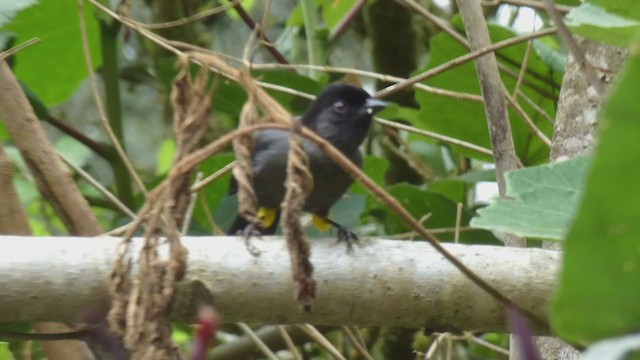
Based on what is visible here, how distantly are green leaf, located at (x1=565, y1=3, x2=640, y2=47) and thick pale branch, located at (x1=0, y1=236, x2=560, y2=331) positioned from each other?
0.39 metres

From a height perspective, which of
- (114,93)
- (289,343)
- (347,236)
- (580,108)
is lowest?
(289,343)

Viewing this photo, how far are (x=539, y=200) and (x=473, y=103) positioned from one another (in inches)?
60.7

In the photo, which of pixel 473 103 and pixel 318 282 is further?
pixel 473 103

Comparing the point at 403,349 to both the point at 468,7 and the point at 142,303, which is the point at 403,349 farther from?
the point at 142,303

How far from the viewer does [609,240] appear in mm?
361

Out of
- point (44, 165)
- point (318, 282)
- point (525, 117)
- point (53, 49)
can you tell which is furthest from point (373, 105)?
point (318, 282)

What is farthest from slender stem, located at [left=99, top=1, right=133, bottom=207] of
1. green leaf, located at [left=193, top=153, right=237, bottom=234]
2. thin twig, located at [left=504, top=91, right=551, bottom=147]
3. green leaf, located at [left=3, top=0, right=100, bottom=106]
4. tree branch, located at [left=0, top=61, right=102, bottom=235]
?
thin twig, located at [left=504, top=91, right=551, bottom=147]

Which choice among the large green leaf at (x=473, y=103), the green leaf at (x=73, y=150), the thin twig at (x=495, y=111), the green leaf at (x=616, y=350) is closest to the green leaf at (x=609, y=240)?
the green leaf at (x=616, y=350)

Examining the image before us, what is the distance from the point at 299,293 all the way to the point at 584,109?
0.83 metres

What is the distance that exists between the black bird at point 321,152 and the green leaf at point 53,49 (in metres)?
0.47

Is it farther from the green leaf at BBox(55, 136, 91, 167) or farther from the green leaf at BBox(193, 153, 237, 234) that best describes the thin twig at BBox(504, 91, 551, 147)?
the green leaf at BBox(55, 136, 91, 167)

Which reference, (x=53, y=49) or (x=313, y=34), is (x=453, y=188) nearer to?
(x=313, y=34)

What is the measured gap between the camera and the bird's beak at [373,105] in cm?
219

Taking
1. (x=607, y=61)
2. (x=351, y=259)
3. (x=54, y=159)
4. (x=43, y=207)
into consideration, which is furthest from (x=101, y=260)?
(x=43, y=207)
